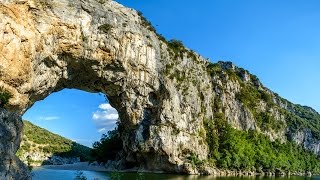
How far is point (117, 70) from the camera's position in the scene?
193 feet

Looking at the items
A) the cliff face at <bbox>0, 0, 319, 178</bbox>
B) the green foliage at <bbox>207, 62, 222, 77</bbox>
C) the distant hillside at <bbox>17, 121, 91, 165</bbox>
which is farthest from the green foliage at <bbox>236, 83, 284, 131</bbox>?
the distant hillside at <bbox>17, 121, 91, 165</bbox>

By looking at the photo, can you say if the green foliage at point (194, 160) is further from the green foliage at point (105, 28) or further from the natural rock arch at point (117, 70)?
the green foliage at point (105, 28)

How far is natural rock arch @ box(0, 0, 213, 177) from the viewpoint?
43.5m

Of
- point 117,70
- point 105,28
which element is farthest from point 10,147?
point 117,70

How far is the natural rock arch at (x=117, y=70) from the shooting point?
4347 cm

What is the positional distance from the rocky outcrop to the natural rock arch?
15.6 metres

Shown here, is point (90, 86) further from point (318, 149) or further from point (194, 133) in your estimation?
point (318, 149)

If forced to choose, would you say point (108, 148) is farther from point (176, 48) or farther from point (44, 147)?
point (44, 147)

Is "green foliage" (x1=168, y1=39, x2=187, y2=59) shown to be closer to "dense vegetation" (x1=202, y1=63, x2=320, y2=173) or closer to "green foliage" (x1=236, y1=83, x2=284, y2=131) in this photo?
"dense vegetation" (x1=202, y1=63, x2=320, y2=173)

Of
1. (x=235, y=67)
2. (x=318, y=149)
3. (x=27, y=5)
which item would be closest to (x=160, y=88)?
(x=27, y=5)

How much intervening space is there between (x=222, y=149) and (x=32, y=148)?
231ft

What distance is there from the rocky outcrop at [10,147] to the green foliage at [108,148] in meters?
53.5

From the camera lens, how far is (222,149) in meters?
78.9

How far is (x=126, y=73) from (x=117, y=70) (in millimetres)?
1760
